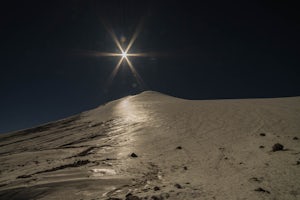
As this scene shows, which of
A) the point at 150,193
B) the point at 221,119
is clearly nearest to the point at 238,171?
the point at 150,193

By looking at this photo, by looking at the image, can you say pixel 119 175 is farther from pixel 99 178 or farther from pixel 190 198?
pixel 190 198

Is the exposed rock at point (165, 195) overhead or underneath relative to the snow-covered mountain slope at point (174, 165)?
underneath

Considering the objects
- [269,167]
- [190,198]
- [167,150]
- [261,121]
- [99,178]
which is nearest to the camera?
[190,198]

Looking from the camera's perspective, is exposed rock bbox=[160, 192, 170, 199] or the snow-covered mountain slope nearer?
exposed rock bbox=[160, 192, 170, 199]

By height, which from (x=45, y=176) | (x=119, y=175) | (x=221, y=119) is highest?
(x=221, y=119)

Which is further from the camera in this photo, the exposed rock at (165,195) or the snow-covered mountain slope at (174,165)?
the snow-covered mountain slope at (174,165)

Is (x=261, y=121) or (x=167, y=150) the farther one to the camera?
(x=261, y=121)

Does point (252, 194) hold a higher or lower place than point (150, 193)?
lower

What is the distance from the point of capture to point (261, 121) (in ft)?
19.7

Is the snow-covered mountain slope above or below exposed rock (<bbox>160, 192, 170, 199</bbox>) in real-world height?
above

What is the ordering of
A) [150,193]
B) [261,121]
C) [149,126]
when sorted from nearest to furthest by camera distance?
[150,193] → [261,121] → [149,126]

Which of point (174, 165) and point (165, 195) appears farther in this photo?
point (174, 165)

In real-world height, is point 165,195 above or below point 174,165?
below

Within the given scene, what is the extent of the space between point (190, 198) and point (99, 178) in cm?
151
